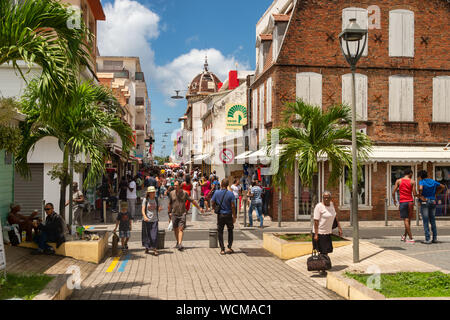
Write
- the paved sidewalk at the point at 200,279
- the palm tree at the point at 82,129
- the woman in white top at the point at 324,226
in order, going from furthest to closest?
the palm tree at the point at 82,129 < the woman in white top at the point at 324,226 < the paved sidewalk at the point at 200,279

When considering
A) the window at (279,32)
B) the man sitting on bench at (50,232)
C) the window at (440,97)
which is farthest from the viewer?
A: the window at (440,97)

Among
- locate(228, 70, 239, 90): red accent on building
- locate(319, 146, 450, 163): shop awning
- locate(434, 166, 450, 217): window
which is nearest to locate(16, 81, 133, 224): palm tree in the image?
locate(319, 146, 450, 163): shop awning

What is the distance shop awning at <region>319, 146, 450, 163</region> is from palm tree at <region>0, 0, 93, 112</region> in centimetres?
1502

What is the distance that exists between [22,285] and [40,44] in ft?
11.1

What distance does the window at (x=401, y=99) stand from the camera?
69.6ft

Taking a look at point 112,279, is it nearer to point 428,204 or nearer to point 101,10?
point 428,204

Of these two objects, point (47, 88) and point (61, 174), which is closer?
point (47, 88)

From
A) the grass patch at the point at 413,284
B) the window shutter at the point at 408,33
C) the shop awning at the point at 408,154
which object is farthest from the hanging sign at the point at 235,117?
the grass patch at the point at 413,284

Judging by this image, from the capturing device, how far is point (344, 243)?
37.6 ft

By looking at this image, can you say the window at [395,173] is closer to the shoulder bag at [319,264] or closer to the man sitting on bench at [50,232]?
the shoulder bag at [319,264]

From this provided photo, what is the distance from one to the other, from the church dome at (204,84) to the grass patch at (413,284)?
81.3m

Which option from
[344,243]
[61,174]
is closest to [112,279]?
[61,174]

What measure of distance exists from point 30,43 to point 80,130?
5.28m
